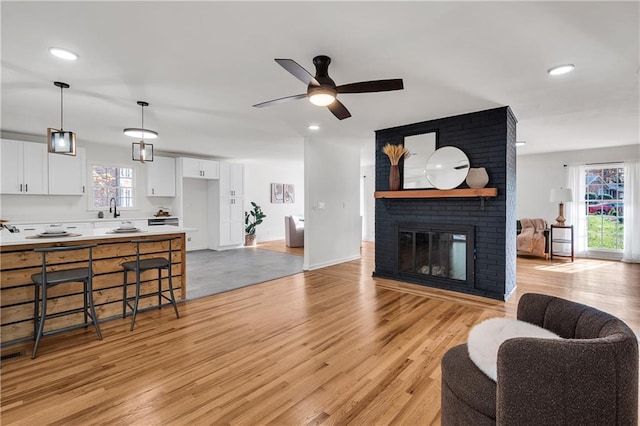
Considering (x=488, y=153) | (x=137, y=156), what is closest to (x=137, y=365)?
(x=137, y=156)

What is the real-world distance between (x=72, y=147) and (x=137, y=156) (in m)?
0.83

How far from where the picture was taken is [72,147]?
10.4ft

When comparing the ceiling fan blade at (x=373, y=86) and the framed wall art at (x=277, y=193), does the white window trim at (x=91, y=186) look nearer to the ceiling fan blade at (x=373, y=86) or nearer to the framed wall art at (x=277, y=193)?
the framed wall art at (x=277, y=193)

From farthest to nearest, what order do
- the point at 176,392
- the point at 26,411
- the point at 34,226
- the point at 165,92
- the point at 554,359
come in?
1. the point at 34,226
2. the point at 165,92
3. the point at 176,392
4. the point at 26,411
5. the point at 554,359

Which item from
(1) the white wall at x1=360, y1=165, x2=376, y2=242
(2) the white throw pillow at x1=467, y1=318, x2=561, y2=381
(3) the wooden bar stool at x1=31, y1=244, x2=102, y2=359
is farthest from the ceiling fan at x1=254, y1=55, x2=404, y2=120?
(1) the white wall at x1=360, y1=165, x2=376, y2=242

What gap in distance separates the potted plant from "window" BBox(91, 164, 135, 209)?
2.91 metres

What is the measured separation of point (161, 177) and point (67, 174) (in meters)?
1.70

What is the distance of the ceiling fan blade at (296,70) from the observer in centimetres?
213

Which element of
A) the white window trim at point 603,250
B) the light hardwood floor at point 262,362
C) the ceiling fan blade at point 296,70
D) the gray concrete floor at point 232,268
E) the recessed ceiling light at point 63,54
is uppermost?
the recessed ceiling light at point 63,54

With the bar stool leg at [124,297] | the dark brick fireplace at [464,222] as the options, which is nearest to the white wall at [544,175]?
the dark brick fireplace at [464,222]

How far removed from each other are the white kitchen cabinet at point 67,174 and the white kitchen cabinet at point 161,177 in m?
1.19

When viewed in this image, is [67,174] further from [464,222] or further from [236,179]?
[464,222]

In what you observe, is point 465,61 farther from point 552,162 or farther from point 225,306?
point 552,162

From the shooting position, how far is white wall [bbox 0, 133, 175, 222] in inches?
216
